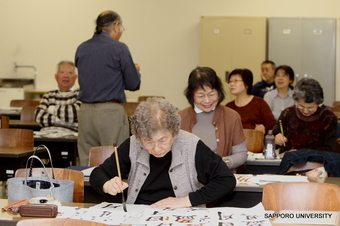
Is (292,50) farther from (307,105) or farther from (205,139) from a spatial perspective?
(205,139)

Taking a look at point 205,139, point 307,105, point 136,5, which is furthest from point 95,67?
point 136,5

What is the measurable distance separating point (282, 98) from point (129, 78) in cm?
240

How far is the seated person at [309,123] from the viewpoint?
3.70m

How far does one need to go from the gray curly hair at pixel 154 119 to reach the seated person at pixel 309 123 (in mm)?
1770

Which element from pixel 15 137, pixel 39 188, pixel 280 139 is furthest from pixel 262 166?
pixel 15 137

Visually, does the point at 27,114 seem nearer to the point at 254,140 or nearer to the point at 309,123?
the point at 254,140

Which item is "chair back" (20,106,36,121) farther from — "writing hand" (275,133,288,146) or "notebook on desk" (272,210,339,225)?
"notebook on desk" (272,210,339,225)

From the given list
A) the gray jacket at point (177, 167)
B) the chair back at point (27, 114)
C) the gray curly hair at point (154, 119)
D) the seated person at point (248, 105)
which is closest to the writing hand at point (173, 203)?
the gray jacket at point (177, 167)

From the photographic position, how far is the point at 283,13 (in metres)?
8.93

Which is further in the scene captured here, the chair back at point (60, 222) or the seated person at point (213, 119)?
the seated person at point (213, 119)

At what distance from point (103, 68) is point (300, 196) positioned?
2.50 metres

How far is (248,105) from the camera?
4953mm

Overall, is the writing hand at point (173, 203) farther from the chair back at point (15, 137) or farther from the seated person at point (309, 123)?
the chair back at point (15, 137)

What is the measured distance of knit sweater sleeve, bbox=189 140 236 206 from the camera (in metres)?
2.25
